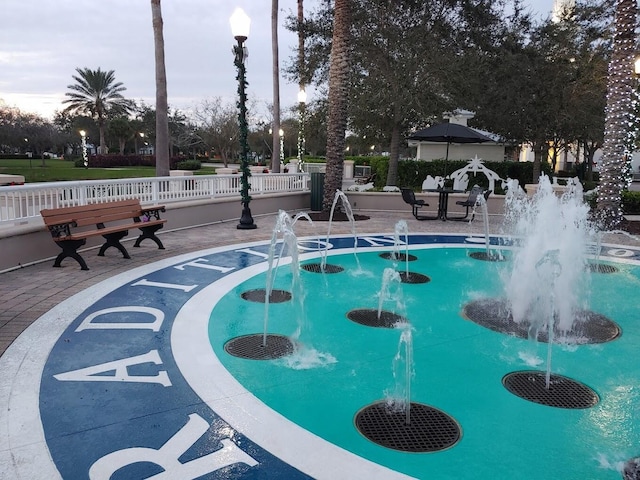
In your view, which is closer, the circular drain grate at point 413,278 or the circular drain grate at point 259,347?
the circular drain grate at point 259,347

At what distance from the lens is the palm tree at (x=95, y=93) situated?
59375mm

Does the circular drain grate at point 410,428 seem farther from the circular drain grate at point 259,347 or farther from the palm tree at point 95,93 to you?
the palm tree at point 95,93

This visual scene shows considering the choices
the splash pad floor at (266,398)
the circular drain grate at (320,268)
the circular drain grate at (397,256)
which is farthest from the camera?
the circular drain grate at (397,256)

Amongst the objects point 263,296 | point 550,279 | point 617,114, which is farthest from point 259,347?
point 617,114

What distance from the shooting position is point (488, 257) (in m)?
9.95

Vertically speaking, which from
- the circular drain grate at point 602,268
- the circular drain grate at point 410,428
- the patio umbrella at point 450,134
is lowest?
the circular drain grate at point 410,428

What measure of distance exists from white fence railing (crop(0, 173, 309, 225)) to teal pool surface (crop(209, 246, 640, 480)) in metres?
4.01

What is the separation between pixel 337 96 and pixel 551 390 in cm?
1161

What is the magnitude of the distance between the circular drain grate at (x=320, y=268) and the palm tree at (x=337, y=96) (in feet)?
21.0

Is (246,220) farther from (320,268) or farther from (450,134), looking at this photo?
(450,134)

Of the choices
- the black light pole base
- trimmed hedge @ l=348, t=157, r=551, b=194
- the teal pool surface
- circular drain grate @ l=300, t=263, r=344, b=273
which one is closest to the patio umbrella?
the black light pole base

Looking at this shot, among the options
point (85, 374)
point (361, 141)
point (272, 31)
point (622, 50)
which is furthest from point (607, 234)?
point (272, 31)

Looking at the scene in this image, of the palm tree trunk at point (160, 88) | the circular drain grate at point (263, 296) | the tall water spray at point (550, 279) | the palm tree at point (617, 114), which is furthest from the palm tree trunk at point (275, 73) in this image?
the circular drain grate at point (263, 296)

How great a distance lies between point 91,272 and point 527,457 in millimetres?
6805
